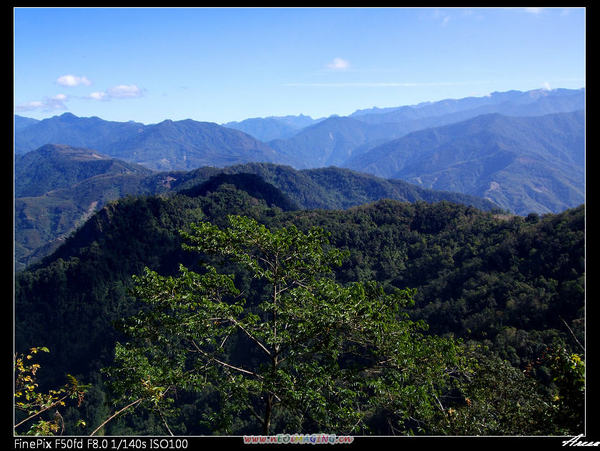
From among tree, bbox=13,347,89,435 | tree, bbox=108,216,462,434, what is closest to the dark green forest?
tree, bbox=108,216,462,434

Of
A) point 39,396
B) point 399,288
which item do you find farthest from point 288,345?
point 399,288

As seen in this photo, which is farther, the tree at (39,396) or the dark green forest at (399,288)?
the dark green forest at (399,288)

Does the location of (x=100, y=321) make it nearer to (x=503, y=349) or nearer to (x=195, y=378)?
(x=503, y=349)

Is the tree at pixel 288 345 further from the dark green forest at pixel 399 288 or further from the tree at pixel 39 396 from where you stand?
the tree at pixel 39 396

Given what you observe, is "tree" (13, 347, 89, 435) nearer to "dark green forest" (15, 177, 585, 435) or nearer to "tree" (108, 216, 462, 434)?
"dark green forest" (15, 177, 585, 435)

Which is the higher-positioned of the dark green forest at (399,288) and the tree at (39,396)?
the tree at (39,396)

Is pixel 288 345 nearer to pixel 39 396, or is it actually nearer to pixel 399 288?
pixel 39 396

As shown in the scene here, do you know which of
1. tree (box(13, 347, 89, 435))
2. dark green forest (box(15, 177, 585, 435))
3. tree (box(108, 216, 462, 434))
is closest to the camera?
tree (box(13, 347, 89, 435))

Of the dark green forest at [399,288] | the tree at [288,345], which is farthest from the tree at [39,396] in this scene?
the tree at [288,345]
